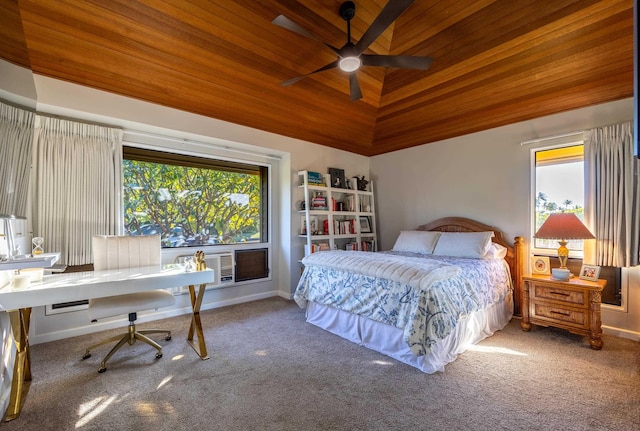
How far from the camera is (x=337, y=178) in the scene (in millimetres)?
4574

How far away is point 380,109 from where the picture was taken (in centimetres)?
407

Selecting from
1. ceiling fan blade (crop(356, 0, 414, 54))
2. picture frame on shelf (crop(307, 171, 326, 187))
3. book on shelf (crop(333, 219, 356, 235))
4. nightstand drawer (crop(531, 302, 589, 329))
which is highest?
ceiling fan blade (crop(356, 0, 414, 54))

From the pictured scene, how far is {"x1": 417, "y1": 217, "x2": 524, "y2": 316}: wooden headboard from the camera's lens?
3.32 m

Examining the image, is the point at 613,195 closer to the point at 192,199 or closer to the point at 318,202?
the point at 318,202

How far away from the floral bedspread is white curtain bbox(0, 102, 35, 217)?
89.0 inches

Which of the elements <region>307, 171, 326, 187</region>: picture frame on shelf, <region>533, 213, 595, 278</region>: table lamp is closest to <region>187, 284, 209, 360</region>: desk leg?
<region>307, 171, 326, 187</region>: picture frame on shelf

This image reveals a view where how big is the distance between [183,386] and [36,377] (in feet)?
3.65

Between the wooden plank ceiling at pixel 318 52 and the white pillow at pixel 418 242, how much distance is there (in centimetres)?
156

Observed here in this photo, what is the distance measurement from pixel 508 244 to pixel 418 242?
103 centimetres

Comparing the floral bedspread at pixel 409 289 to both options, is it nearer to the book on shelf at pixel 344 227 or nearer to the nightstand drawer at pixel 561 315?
the nightstand drawer at pixel 561 315

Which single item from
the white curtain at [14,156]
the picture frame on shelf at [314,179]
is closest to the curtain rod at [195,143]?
the picture frame on shelf at [314,179]

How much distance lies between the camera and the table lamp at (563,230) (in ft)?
8.70

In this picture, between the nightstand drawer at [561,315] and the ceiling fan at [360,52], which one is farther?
the nightstand drawer at [561,315]

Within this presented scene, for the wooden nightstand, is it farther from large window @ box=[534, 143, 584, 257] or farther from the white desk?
the white desk
